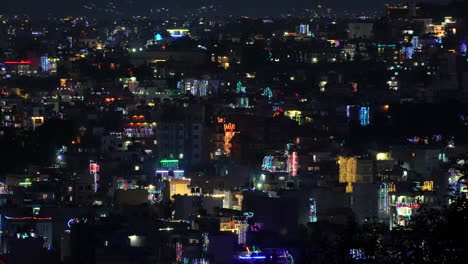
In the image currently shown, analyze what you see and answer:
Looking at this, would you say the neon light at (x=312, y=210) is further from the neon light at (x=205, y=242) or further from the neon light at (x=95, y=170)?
the neon light at (x=95, y=170)

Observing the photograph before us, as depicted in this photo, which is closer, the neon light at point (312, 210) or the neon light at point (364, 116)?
the neon light at point (312, 210)

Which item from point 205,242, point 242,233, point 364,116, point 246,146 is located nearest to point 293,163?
point 246,146

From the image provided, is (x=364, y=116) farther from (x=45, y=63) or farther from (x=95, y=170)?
(x=45, y=63)

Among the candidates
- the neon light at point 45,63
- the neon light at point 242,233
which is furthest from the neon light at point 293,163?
the neon light at point 45,63

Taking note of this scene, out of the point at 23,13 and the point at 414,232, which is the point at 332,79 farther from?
the point at 23,13

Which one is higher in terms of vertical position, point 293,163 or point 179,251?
point 179,251

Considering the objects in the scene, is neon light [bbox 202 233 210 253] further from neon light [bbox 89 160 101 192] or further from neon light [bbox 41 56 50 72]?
neon light [bbox 41 56 50 72]

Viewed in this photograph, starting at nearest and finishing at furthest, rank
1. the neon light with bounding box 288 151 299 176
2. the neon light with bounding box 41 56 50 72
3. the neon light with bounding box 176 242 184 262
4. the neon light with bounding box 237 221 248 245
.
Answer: the neon light with bounding box 176 242 184 262 → the neon light with bounding box 237 221 248 245 → the neon light with bounding box 288 151 299 176 → the neon light with bounding box 41 56 50 72

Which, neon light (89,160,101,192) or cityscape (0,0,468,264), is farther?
neon light (89,160,101,192)

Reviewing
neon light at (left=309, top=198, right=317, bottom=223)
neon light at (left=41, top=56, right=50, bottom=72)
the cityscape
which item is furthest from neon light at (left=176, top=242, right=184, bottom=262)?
neon light at (left=41, top=56, right=50, bottom=72)
